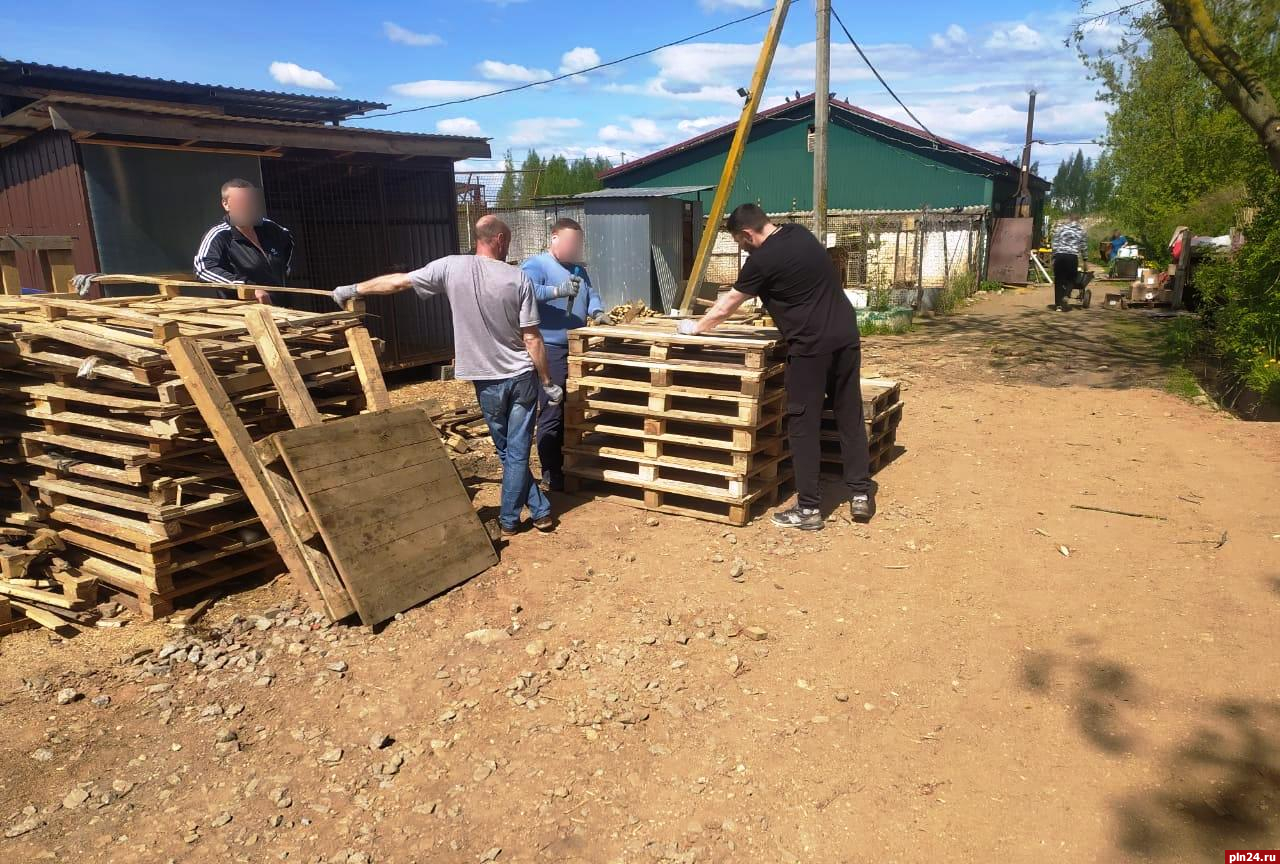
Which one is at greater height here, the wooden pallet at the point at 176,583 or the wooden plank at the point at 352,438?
the wooden plank at the point at 352,438

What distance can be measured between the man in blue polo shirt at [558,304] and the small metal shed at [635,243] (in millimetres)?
10144

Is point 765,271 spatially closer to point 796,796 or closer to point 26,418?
point 796,796

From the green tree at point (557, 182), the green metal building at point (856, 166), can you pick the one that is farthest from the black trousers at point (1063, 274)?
the green tree at point (557, 182)

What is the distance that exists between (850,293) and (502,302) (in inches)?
570

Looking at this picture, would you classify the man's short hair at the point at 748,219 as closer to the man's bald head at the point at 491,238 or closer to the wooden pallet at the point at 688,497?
the man's bald head at the point at 491,238

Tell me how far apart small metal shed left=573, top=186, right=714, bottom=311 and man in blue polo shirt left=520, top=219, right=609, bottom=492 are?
10.1 m

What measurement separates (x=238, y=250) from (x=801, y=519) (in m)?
4.25

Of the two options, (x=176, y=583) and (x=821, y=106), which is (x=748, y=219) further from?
(x=821, y=106)

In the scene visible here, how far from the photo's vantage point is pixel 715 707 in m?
3.39

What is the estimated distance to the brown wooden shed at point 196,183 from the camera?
7.45 metres

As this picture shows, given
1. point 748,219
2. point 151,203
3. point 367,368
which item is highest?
point 151,203

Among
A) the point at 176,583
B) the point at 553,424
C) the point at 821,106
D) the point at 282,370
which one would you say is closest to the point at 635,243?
the point at 821,106

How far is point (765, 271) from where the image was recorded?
196 inches

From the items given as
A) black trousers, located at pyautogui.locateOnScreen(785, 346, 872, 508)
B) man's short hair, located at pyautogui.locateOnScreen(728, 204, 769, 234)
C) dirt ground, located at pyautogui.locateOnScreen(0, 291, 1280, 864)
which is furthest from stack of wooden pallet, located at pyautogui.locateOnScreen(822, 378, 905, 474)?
man's short hair, located at pyautogui.locateOnScreen(728, 204, 769, 234)
